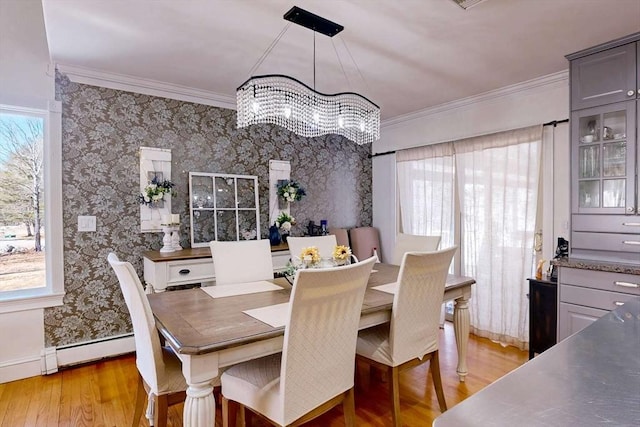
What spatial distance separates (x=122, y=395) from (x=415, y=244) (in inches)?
97.4

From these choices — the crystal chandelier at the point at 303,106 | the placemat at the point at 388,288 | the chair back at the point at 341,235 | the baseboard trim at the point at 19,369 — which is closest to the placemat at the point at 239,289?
the placemat at the point at 388,288

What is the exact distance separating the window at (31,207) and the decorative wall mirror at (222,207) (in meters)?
1.05

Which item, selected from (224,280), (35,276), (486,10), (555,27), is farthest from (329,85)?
(35,276)

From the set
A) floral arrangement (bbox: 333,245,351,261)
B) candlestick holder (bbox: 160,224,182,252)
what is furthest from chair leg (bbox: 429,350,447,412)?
candlestick holder (bbox: 160,224,182,252)

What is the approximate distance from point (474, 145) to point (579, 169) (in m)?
1.09

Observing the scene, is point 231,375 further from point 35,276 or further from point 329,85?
point 329,85

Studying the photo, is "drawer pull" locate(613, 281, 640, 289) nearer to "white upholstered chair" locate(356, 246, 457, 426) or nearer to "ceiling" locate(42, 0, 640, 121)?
"white upholstered chair" locate(356, 246, 457, 426)

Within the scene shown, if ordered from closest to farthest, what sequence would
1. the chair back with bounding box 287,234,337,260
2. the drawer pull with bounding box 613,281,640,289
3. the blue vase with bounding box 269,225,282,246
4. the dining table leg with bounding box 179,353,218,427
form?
the dining table leg with bounding box 179,353,218,427, the drawer pull with bounding box 613,281,640,289, the chair back with bounding box 287,234,337,260, the blue vase with bounding box 269,225,282,246

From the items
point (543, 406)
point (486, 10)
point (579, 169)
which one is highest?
point (486, 10)

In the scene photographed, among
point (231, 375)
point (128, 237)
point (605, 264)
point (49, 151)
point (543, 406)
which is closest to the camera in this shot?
point (543, 406)

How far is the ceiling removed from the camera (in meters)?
1.99

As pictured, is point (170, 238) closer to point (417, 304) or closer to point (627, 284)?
point (417, 304)

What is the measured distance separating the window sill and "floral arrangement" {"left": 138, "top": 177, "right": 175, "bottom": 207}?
0.96 meters

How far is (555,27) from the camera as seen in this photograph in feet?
7.25
